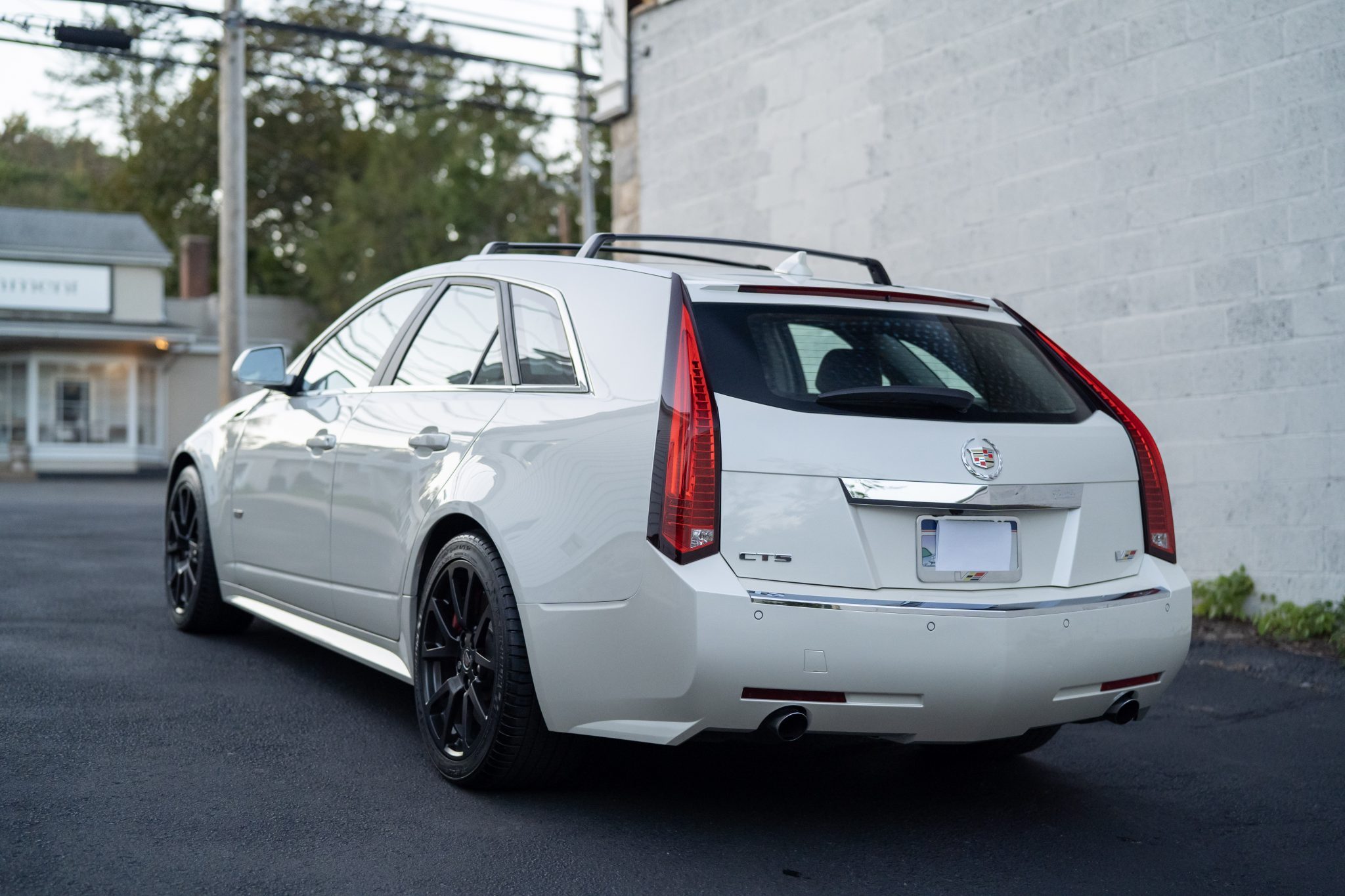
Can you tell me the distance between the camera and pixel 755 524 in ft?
11.1

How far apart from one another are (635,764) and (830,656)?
4.27ft

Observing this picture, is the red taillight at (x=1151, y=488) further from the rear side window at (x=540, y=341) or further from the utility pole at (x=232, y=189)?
the utility pole at (x=232, y=189)

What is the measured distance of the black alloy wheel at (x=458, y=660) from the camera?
3928 mm

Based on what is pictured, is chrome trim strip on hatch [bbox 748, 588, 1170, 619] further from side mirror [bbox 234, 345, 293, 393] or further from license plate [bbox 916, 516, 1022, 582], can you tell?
side mirror [bbox 234, 345, 293, 393]

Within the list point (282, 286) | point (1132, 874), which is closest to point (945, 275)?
point (1132, 874)

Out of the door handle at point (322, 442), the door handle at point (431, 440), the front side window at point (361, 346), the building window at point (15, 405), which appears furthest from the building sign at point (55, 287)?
the door handle at point (431, 440)

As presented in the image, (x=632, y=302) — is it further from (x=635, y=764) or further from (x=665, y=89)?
(x=665, y=89)

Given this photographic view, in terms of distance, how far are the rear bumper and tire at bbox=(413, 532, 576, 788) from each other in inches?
3.7

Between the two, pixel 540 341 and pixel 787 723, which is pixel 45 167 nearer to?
pixel 540 341

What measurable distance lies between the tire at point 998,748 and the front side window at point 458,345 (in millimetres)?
1994

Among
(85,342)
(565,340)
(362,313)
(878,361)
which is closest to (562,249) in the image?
(362,313)

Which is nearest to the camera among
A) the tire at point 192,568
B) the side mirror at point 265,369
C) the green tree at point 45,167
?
the side mirror at point 265,369

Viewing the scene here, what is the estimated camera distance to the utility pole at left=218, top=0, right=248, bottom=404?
738 inches

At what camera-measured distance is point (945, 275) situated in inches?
355
